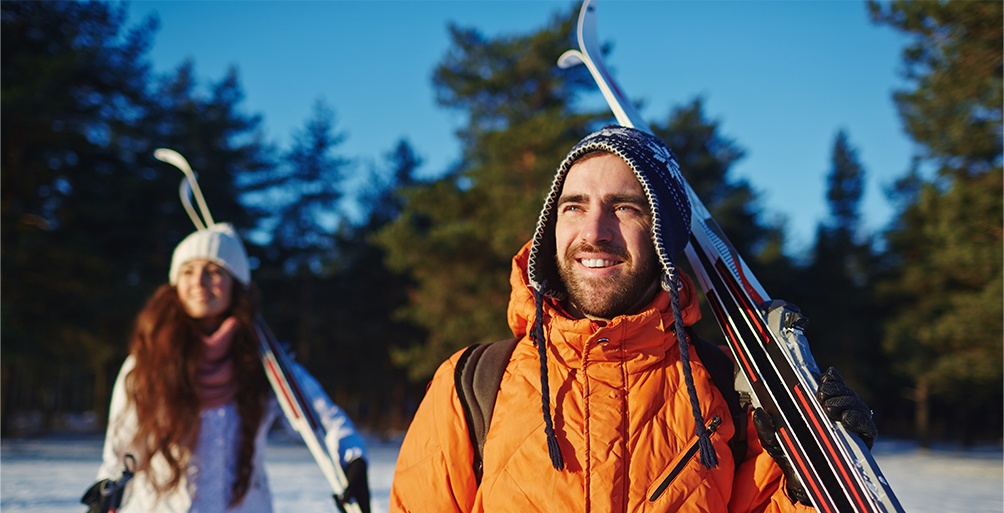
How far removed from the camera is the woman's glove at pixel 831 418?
1.47 meters

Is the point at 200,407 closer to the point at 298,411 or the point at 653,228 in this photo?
the point at 298,411

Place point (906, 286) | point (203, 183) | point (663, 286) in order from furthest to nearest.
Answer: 1. point (906, 286)
2. point (203, 183)
3. point (663, 286)

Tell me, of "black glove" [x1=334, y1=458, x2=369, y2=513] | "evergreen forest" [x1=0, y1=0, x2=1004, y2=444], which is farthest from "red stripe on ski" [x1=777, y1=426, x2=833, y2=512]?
"evergreen forest" [x1=0, y1=0, x2=1004, y2=444]

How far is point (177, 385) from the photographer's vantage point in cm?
304

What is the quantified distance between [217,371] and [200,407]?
0.18 m

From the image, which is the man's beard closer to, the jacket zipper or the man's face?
the man's face

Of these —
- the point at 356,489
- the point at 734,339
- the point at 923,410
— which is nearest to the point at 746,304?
→ the point at 734,339

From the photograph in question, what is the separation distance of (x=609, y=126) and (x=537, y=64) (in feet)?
46.0

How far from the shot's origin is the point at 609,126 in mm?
1811

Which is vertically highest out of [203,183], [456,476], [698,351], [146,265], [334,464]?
[203,183]

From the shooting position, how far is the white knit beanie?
3.38 meters

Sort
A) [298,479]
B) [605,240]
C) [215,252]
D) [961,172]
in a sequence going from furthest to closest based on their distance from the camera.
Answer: [961,172] → [298,479] → [215,252] → [605,240]

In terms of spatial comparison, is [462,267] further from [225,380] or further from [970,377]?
[225,380]

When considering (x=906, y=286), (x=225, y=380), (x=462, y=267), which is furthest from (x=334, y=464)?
(x=906, y=286)
